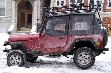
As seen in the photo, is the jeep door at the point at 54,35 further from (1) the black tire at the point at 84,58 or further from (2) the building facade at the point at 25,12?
(2) the building facade at the point at 25,12

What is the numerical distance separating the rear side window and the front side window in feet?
Result: 1.16

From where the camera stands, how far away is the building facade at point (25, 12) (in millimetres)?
30938

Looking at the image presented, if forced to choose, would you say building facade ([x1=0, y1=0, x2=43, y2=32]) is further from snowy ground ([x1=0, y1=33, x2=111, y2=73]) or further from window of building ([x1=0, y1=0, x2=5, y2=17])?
snowy ground ([x1=0, y1=33, x2=111, y2=73])

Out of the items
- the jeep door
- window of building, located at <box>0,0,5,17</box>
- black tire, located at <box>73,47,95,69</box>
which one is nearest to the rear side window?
the jeep door

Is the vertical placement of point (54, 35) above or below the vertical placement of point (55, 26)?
below

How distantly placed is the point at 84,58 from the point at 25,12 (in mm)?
22149

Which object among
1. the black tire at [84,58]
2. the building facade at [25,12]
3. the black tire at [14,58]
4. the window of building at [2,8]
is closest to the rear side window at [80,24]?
the black tire at [84,58]

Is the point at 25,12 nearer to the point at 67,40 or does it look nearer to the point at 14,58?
the point at 14,58

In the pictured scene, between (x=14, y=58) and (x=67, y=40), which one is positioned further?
(x=14, y=58)

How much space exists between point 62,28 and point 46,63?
73.2 inches

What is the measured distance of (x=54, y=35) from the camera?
38.1ft

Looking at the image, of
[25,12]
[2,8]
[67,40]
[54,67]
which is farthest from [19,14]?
[67,40]

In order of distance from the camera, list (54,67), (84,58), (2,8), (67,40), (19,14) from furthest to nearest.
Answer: (19,14) < (2,8) < (54,67) < (67,40) < (84,58)

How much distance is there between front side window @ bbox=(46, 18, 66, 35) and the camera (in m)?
11.6
